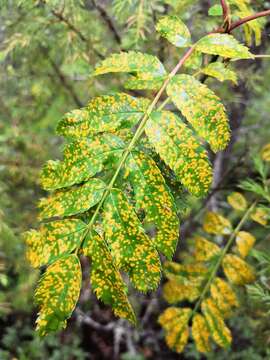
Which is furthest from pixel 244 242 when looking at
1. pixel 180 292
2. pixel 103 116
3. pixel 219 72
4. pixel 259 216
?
pixel 103 116

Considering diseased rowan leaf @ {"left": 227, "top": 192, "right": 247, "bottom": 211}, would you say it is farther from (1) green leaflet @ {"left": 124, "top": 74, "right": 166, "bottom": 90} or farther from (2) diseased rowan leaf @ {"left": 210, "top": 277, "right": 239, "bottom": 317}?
(1) green leaflet @ {"left": 124, "top": 74, "right": 166, "bottom": 90}

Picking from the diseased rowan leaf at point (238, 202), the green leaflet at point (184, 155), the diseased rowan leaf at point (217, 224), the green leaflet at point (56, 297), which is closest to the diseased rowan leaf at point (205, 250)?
the diseased rowan leaf at point (217, 224)

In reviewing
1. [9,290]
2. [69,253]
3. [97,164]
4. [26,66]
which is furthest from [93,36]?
[9,290]

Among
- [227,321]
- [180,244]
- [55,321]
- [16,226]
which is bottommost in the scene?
[227,321]

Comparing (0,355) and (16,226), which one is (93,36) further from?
(0,355)

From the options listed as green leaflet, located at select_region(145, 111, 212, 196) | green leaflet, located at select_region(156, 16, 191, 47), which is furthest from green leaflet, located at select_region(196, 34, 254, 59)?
green leaflet, located at select_region(145, 111, 212, 196)

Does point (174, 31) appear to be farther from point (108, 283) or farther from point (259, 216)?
point (259, 216)
